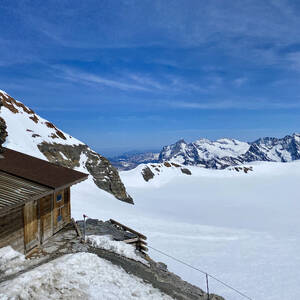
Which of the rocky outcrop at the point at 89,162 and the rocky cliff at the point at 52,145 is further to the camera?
the rocky outcrop at the point at 89,162

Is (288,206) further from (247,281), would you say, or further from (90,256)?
(90,256)

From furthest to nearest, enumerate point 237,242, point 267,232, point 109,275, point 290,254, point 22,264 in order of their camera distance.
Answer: point 267,232
point 237,242
point 290,254
point 22,264
point 109,275

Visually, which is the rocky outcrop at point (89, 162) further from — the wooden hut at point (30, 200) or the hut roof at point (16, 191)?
the hut roof at point (16, 191)

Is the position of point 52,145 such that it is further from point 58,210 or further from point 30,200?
point 30,200

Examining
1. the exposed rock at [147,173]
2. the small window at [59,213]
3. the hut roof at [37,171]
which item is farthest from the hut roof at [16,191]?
the exposed rock at [147,173]

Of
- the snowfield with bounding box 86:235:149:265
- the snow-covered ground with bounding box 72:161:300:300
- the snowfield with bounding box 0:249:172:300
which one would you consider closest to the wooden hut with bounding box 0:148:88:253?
the snowfield with bounding box 86:235:149:265

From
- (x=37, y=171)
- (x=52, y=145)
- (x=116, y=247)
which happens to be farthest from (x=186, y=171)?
(x=37, y=171)

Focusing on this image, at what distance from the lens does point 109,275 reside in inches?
419

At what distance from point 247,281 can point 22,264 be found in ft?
50.5

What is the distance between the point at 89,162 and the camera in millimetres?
50219

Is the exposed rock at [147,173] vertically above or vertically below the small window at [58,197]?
above

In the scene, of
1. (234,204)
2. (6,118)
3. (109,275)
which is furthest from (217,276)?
(6,118)

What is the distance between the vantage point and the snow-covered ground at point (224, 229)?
60.3 ft

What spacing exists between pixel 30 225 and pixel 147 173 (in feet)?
206
